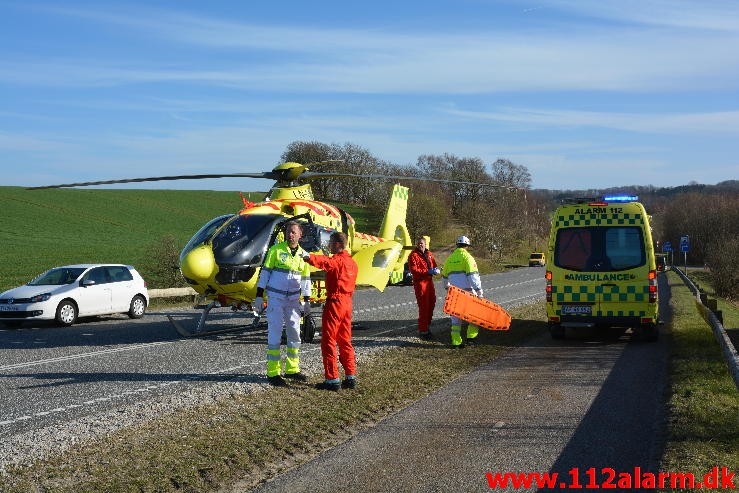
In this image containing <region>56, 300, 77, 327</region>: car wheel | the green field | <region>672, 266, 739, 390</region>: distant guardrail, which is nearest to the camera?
<region>672, 266, 739, 390</region>: distant guardrail

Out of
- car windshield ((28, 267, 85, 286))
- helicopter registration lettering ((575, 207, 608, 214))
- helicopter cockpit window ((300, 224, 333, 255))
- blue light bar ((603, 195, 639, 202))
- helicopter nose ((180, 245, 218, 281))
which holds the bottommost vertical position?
car windshield ((28, 267, 85, 286))

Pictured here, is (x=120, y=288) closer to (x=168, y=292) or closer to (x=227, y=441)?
(x=168, y=292)

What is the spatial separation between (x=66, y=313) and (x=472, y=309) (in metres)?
10.1

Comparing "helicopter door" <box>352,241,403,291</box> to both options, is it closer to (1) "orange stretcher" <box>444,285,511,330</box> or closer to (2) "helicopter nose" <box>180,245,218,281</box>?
(1) "orange stretcher" <box>444,285,511,330</box>

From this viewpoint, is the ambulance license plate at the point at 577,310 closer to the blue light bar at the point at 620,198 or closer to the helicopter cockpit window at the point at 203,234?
the blue light bar at the point at 620,198

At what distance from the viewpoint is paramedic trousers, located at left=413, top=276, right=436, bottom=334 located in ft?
50.0

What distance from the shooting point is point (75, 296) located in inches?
731

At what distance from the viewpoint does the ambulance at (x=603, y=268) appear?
14.1 metres

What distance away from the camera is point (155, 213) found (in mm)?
70062

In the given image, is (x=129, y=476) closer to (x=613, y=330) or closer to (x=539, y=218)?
(x=613, y=330)

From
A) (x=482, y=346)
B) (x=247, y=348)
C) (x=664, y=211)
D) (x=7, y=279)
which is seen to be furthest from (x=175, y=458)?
(x=664, y=211)

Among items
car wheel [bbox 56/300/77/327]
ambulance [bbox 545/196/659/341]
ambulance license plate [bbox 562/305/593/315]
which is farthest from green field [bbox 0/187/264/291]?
ambulance license plate [bbox 562/305/593/315]

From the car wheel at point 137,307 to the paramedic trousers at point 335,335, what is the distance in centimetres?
1189

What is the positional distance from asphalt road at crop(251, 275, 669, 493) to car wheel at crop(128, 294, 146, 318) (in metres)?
12.0
